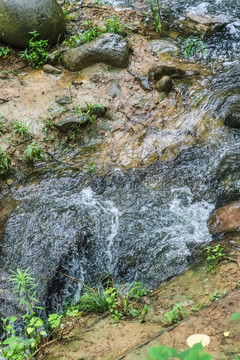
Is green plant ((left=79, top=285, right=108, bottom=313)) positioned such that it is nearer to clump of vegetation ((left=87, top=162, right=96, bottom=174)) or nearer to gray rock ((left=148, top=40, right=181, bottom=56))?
clump of vegetation ((left=87, top=162, right=96, bottom=174))

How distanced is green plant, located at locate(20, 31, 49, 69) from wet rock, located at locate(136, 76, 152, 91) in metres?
1.83

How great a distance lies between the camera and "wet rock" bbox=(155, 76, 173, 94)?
616 centimetres

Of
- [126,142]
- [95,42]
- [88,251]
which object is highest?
Result: [95,42]

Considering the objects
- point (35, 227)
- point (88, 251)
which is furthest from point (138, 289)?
point (35, 227)

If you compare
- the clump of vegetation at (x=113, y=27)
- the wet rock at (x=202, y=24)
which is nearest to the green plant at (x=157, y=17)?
the wet rock at (x=202, y=24)

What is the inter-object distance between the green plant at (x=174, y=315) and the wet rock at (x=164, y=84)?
4.35 metres

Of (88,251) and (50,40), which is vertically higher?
(50,40)

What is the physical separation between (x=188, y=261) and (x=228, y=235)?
519 millimetres

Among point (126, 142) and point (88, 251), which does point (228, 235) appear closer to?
point (88, 251)

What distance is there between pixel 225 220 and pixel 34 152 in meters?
3.06

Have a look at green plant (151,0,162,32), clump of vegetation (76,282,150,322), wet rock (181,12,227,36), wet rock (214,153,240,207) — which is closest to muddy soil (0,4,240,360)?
clump of vegetation (76,282,150,322)

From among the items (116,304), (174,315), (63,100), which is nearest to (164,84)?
(63,100)

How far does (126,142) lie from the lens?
565cm

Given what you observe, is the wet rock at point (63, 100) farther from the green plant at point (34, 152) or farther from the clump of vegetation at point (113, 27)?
the clump of vegetation at point (113, 27)
